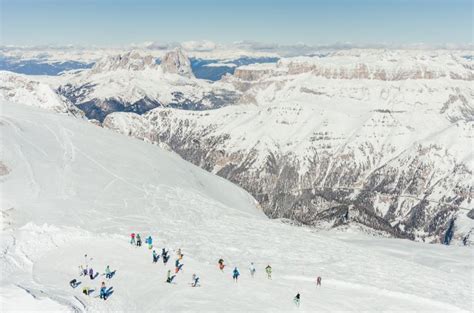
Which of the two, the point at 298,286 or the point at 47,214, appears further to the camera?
the point at 47,214

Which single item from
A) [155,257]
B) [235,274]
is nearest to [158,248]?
[155,257]

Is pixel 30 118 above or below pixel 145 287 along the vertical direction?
above

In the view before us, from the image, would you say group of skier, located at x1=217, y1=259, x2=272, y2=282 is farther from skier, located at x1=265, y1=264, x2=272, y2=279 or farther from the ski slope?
the ski slope

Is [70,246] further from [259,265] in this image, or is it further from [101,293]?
[259,265]

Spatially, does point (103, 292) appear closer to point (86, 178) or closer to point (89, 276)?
point (89, 276)

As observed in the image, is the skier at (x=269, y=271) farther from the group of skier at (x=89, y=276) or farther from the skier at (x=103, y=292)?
the skier at (x=103, y=292)

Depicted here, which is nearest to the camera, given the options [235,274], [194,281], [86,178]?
[194,281]

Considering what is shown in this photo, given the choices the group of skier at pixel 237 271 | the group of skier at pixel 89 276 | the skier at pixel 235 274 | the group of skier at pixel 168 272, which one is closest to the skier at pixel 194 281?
the group of skier at pixel 168 272

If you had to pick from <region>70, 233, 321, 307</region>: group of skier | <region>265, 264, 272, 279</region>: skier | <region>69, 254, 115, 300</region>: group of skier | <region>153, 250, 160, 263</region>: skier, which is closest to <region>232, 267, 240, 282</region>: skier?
<region>70, 233, 321, 307</region>: group of skier

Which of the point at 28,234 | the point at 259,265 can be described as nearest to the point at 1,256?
the point at 28,234
